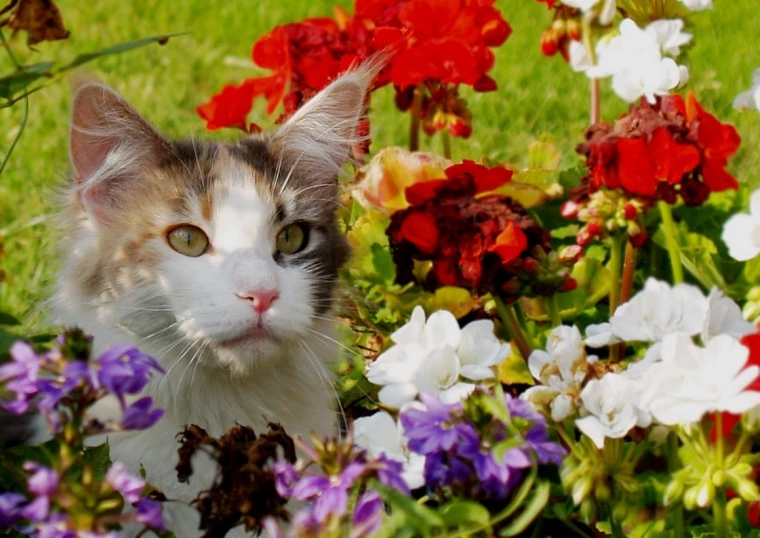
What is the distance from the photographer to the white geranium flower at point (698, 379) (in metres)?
1.09

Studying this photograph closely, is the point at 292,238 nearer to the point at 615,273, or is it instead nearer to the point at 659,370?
the point at 615,273

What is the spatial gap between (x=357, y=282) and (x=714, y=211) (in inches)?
32.9

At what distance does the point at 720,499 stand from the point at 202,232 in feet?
3.35

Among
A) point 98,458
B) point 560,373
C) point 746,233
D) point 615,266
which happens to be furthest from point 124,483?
point 615,266

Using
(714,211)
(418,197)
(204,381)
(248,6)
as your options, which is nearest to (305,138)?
(204,381)

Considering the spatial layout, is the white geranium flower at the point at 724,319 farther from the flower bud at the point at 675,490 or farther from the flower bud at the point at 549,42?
the flower bud at the point at 549,42

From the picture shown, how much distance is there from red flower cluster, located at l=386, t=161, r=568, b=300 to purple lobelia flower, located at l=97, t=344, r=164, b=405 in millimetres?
473

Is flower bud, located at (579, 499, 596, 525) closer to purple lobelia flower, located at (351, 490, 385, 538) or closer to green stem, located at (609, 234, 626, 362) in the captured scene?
purple lobelia flower, located at (351, 490, 385, 538)

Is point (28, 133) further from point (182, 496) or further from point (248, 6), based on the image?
point (182, 496)

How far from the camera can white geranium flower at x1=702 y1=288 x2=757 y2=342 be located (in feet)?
4.16

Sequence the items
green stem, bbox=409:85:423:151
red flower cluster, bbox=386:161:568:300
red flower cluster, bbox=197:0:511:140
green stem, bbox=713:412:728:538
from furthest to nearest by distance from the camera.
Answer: green stem, bbox=409:85:423:151 → red flower cluster, bbox=197:0:511:140 → red flower cluster, bbox=386:161:568:300 → green stem, bbox=713:412:728:538

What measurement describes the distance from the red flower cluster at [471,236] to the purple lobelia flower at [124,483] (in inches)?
20.6

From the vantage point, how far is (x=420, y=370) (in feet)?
4.27

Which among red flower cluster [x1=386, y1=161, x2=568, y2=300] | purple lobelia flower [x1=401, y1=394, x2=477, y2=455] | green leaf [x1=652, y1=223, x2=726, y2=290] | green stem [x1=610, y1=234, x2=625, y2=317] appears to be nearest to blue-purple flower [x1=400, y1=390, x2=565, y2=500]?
purple lobelia flower [x1=401, y1=394, x2=477, y2=455]
